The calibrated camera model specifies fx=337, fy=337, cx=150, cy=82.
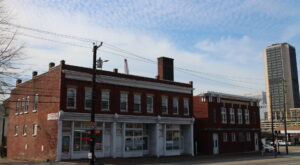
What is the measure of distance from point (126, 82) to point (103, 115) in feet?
15.0

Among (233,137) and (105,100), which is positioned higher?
(105,100)

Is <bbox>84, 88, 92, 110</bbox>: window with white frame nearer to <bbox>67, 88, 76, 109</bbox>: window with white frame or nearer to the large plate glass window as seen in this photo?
<bbox>67, 88, 76, 109</bbox>: window with white frame

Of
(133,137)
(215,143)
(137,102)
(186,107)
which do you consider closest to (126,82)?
(137,102)

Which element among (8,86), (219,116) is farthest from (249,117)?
(8,86)

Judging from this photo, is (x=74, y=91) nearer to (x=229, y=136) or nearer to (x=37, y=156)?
(x=37, y=156)

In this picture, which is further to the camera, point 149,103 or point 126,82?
point 149,103

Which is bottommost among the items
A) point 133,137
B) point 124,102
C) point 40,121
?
point 133,137

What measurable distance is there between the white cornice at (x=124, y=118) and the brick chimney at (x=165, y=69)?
5.63 m

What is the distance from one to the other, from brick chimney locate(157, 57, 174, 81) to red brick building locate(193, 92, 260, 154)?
5.92 metres

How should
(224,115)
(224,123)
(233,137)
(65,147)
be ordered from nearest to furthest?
(65,147) < (224,123) < (224,115) < (233,137)

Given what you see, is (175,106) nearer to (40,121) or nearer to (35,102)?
(40,121)

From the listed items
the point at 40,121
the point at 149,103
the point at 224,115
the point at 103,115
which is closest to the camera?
the point at 103,115

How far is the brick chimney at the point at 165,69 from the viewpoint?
137ft

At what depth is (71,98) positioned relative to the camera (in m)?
30.9
